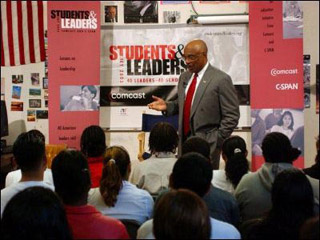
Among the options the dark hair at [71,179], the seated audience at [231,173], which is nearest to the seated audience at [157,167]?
the seated audience at [231,173]

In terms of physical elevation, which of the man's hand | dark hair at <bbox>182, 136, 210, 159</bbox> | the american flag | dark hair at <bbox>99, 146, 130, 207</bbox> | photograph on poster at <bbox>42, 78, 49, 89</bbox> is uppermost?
the american flag

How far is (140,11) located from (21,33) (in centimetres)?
126

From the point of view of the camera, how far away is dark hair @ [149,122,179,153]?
3064 mm

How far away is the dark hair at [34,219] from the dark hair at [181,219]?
0.89 feet

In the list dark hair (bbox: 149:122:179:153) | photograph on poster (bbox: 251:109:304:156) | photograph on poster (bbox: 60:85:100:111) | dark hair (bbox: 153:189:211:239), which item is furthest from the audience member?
dark hair (bbox: 153:189:211:239)

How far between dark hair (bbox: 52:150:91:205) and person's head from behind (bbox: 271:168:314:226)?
0.73 meters

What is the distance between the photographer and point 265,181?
8.77 feet

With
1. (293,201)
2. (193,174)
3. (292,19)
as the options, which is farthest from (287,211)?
(292,19)

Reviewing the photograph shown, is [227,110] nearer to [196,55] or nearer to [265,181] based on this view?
[196,55]

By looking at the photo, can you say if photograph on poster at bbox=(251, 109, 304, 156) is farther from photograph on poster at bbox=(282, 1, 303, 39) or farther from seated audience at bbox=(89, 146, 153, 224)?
seated audience at bbox=(89, 146, 153, 224)

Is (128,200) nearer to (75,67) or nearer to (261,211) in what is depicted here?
(261,211)

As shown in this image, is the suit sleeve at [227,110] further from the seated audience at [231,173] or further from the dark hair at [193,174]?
the dark hair at [193,174]

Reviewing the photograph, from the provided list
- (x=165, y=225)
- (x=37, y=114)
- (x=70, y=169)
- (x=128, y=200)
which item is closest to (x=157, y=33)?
(x=37, y=114)

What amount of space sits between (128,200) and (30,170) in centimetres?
48
